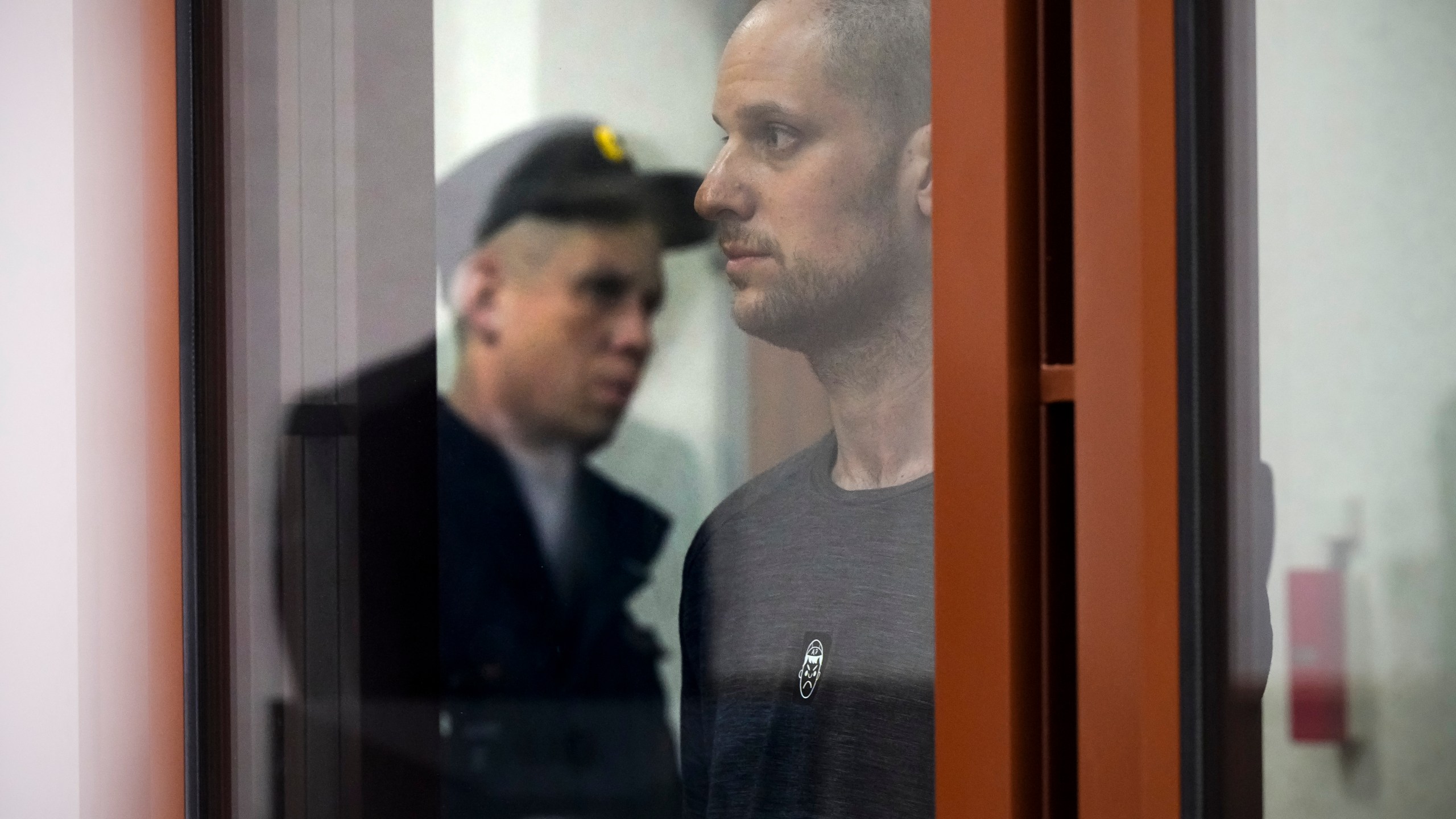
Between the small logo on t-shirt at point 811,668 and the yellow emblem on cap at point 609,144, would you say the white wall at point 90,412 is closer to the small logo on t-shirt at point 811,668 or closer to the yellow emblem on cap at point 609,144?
the yellow emblem on cap at point 609,144

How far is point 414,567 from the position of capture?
97 cm

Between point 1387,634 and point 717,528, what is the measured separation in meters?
0.36

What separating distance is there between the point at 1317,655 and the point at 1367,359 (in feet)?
0.42

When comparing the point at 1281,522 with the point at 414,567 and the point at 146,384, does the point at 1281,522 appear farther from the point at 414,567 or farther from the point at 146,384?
the point at 146,384

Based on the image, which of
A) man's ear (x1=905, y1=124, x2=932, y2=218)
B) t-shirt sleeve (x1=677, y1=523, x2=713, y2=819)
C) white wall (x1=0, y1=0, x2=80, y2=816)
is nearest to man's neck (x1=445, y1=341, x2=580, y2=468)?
t-shirt sleeve (x1=677, y1=523, x2=713, y2=819)

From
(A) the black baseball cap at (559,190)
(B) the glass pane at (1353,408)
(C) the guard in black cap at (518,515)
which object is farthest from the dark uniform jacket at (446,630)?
(B) the glass pane at (1353,408)

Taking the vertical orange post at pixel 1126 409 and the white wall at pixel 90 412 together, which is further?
the white wall at pixel 90 412

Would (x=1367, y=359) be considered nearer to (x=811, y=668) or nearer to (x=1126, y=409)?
(x=1126, y=409)

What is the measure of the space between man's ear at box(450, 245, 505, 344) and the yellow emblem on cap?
12 cm

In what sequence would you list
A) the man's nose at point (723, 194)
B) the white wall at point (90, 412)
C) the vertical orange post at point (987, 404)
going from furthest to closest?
the white wall at point (90, 412)
the man's nose at point (723, 194)
the vertical orange post at point (987, 404)

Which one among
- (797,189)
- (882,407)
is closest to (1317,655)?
(882,407)

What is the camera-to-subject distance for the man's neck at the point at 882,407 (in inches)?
27.2

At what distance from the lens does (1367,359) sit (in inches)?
21.1

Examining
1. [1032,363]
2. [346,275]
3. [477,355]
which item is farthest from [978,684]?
[346,275]
